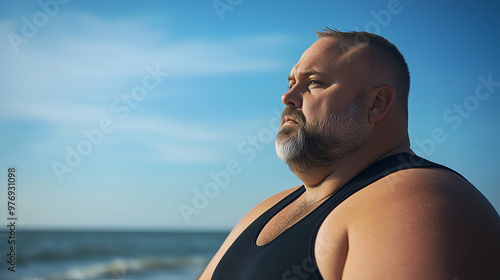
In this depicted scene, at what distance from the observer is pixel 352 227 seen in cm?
139

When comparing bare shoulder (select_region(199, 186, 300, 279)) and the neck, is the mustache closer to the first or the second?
the neck

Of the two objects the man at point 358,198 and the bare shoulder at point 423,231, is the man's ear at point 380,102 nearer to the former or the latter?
the man at point 358,198

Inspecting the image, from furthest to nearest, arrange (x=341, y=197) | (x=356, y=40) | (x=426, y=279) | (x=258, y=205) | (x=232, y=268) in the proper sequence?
(x=258, y=205)
(x=356, y=40)
(x=232, y=268)
(x=341, y=197)
(x=426, y=279)

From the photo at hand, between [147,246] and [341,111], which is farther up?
[147,246]

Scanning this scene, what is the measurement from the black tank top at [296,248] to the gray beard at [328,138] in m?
0.12

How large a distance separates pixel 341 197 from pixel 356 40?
0.65 m

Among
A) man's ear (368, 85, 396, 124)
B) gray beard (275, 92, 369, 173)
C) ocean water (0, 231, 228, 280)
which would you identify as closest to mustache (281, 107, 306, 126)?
gray beard (275, 92, 369, 173)

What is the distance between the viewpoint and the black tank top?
57.5 inches

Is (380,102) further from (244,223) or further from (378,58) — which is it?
(244,223)

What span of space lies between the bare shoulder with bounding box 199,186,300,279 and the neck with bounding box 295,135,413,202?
38 cm

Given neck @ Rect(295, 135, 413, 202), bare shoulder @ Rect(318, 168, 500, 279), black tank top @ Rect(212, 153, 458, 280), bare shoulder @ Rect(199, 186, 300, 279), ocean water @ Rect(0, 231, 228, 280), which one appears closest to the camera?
bare shoulder @ Rect(318, 168, 500, 279)

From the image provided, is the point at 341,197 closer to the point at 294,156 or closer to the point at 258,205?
the point at 294,156

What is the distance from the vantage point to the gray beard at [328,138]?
1.74 m

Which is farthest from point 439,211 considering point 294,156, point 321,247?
point 294,156
